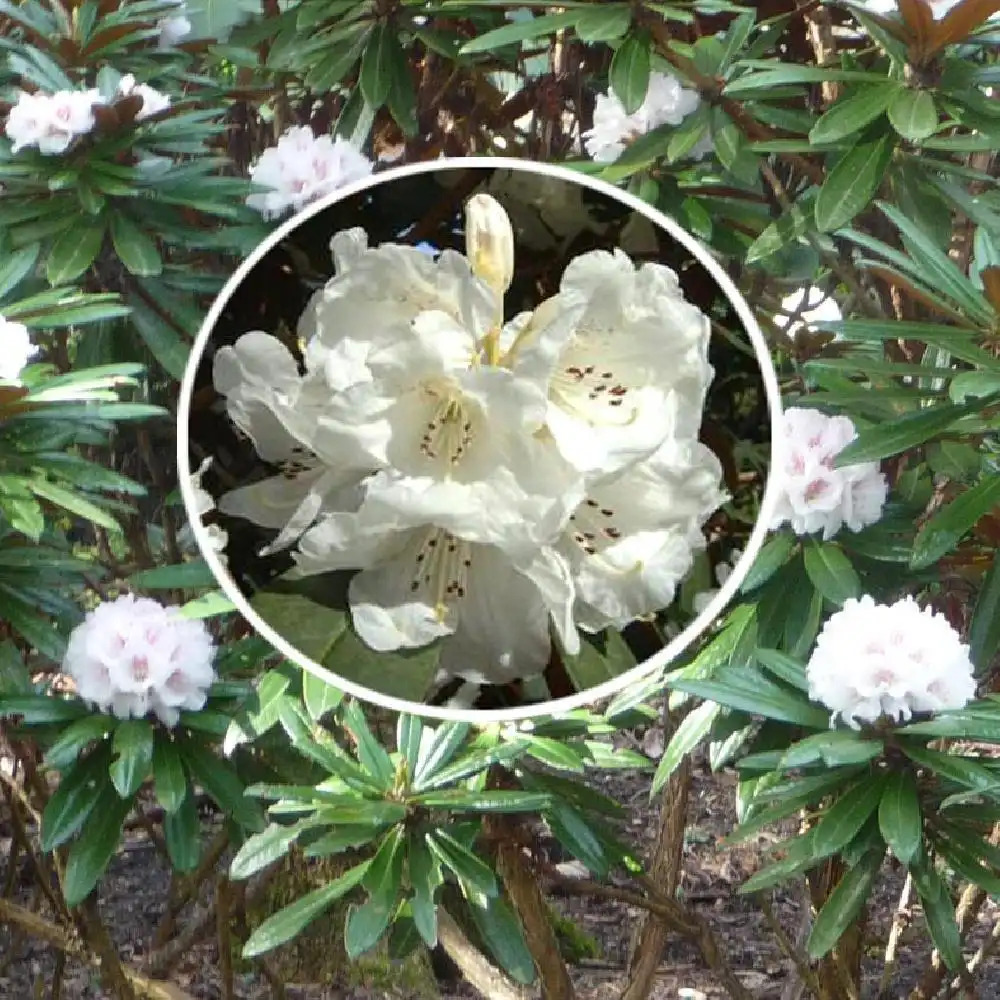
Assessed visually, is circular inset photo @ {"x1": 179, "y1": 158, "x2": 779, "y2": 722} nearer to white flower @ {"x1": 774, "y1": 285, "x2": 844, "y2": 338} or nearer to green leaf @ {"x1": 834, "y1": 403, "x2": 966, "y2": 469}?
green leaf @ {"x1": 834, "y1": 403, "x2": 966, "y2": 469}

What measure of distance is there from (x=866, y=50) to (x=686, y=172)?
0.22m

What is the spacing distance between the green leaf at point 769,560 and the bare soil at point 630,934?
83cm

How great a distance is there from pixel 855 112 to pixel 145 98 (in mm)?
624

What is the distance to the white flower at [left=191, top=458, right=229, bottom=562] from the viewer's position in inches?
41.4

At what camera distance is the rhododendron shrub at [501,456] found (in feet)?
3.22

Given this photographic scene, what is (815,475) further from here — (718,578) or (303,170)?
(303,170)

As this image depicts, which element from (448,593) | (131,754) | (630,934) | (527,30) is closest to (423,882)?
(131,754)

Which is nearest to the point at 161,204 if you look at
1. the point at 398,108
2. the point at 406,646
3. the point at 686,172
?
the point at 398,108

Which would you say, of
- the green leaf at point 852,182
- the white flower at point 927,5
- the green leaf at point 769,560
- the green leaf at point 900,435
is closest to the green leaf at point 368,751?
the green leaf at point 769,560

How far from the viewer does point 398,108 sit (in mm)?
1485

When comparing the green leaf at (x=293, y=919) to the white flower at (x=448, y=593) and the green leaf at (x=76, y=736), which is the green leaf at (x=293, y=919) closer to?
the green leaf at (x=76, y=736)

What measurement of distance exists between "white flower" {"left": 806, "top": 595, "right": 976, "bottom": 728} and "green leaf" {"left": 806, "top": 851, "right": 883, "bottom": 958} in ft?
0.45

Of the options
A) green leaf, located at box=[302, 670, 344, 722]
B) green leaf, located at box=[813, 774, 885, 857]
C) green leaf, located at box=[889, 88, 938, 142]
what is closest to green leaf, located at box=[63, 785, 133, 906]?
green leaf, located at box=[302, 670, 344, 722]

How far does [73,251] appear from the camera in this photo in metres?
1.38
